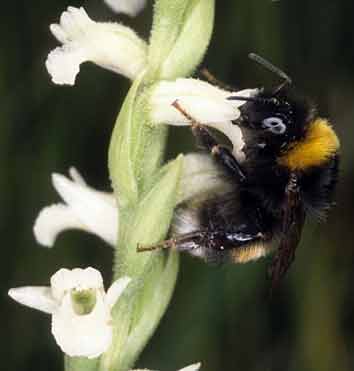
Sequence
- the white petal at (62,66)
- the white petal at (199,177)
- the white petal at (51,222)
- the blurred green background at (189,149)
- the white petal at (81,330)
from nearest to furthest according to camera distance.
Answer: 1. the white petal at (81,330)
2. the white petal at (62,66)
3. the white petal at (199,177)
4. the white petal at (51,222)
5. the blurred green background at (189,149)

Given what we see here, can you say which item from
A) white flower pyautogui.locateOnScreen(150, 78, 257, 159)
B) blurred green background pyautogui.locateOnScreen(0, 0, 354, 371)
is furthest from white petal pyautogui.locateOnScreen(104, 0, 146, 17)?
blurred green background pyautogui.locateOnScreen(0, 0, 354, 371)

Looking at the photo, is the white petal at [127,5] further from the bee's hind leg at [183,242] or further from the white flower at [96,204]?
the bee's hind leg at [183,242]

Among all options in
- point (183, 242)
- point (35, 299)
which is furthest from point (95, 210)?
point (35, 299)

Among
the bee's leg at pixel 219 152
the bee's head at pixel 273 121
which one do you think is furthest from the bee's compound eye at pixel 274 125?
the bee's leg at pixel 219 152

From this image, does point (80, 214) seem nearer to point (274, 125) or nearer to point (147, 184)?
point (147, 184)

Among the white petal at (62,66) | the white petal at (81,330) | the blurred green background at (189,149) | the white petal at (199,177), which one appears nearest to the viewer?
the white petal at (81,330)

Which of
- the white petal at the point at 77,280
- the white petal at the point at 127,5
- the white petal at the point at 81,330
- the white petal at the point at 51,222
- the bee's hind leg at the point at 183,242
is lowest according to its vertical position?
the white petal at the point at 81,330
